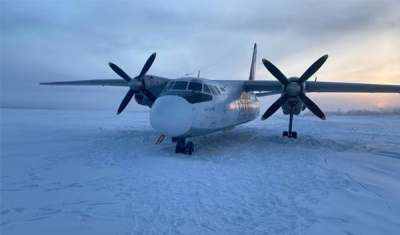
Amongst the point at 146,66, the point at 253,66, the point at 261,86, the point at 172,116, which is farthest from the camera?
the point at 253,66

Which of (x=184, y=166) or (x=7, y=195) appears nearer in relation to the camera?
(x=7, y=195)

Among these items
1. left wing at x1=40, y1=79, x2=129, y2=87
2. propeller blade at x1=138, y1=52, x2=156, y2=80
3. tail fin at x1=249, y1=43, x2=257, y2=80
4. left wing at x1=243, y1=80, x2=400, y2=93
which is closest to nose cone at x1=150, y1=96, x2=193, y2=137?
propeller blade at x1=138, y1=52, x2=156, y2=80

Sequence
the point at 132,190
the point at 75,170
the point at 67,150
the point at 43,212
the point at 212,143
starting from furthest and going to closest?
the point at 212,143, the point at 67,150, the point at 75,170, the point at 132,190, the point at 43,212

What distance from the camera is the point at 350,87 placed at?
1627cm

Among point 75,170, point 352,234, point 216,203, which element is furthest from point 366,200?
point 75,170

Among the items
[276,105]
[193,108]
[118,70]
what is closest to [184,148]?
[193,108]

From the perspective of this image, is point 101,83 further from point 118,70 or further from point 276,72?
point 276,72

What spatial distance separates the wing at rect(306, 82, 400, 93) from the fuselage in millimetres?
5023

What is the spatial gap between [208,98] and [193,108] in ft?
5.18

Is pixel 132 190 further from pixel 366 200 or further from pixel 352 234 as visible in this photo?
pixel 366 200

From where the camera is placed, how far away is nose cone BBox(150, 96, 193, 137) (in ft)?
33.4

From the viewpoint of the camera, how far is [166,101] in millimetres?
10516

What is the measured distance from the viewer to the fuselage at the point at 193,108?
10.3 m

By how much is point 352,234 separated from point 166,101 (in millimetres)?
7652
